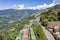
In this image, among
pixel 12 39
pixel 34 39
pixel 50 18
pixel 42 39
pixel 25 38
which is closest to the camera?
pixel 42 39

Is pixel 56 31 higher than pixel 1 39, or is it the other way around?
pixel 56 31

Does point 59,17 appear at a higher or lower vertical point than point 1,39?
higher

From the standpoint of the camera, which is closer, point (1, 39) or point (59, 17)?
point (1, 39)

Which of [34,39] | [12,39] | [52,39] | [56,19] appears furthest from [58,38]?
[56,19]

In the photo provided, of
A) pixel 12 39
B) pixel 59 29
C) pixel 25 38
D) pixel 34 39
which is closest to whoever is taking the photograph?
pixel 34 39

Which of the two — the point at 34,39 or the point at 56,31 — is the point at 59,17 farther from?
the point at 34,39

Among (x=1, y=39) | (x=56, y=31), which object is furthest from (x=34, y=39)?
(x=1, y=39)

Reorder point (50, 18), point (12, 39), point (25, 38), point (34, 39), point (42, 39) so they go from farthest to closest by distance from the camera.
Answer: point (50, 18) < point (12, 39) < point (25, 38) < point (34, 39) < point (42, 39)

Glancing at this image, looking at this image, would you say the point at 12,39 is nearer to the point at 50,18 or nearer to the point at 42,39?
the point at 42,39

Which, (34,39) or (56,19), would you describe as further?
(56,19)
